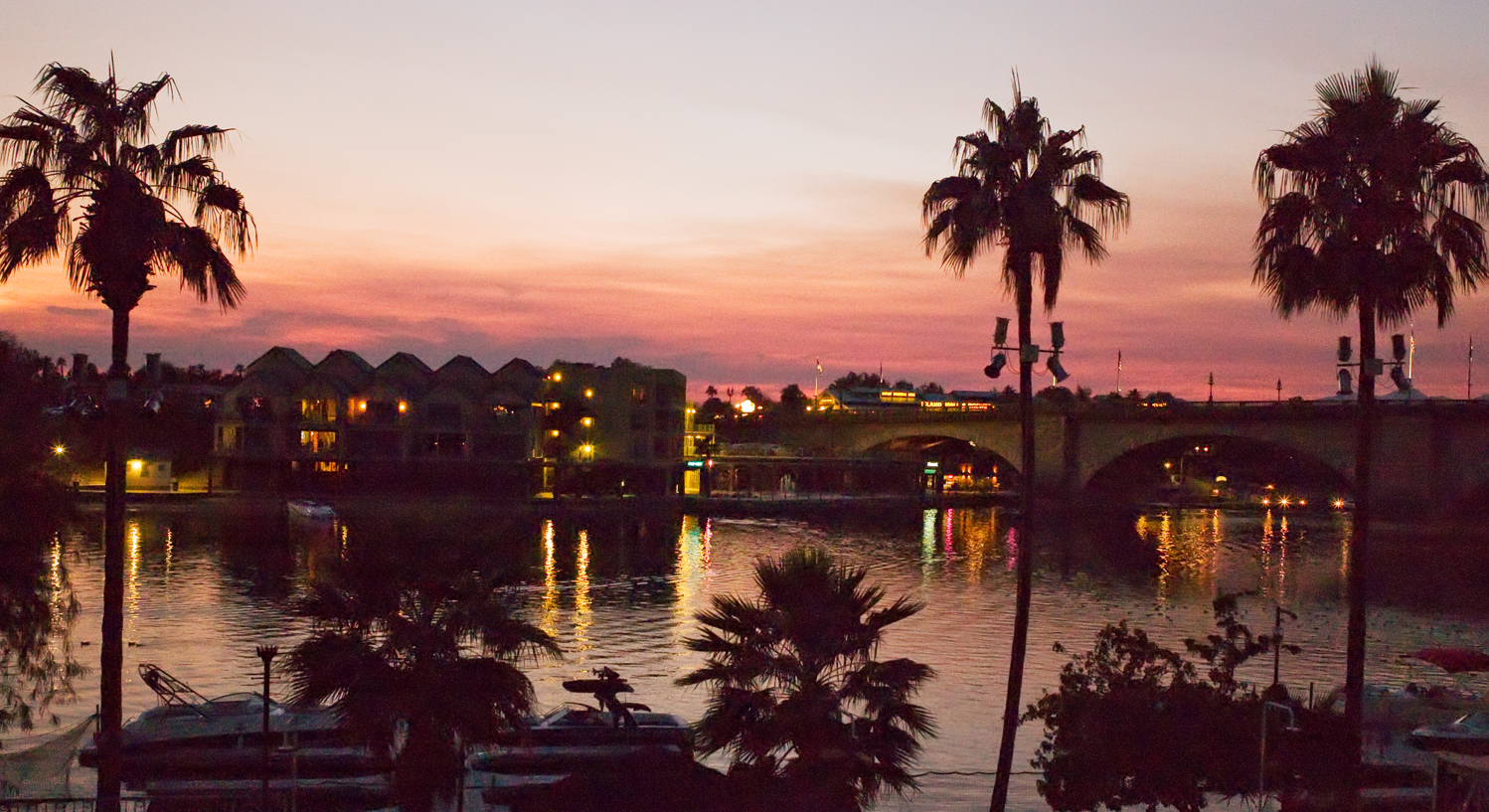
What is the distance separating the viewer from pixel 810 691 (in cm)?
1535

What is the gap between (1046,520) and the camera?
10850cm

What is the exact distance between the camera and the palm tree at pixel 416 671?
50.1ft

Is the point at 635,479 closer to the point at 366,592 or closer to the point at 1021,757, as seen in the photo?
the point at 1021,757

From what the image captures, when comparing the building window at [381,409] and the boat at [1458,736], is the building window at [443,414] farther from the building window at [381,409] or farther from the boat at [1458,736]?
the boat at [1458,736]

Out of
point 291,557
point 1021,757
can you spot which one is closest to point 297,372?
point 291,557

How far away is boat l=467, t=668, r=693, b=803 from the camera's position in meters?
22.5

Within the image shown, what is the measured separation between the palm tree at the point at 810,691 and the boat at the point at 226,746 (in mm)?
11177

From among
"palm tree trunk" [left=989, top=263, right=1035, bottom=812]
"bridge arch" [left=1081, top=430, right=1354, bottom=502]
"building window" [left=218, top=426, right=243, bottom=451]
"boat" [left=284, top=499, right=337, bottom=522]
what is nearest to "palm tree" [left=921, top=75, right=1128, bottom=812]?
"palm tree trunk" [left=989, top=263, right=1035, bottom=812]

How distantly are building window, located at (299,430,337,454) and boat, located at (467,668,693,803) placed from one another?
87318mm

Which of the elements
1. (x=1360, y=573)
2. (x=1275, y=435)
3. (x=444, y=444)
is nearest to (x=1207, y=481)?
(x=1275, y=435)

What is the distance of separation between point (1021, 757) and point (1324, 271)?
15.7 metres

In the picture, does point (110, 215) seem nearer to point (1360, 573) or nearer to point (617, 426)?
point (1360, 573)

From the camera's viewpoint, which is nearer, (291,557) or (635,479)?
(291,557)

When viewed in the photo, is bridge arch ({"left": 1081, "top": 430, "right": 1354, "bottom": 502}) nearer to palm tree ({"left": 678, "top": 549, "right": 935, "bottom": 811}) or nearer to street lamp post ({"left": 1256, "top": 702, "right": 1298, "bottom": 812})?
street lamp post ({"left": 1256, "top": 702, "right": 1298, "bottom": 812})
